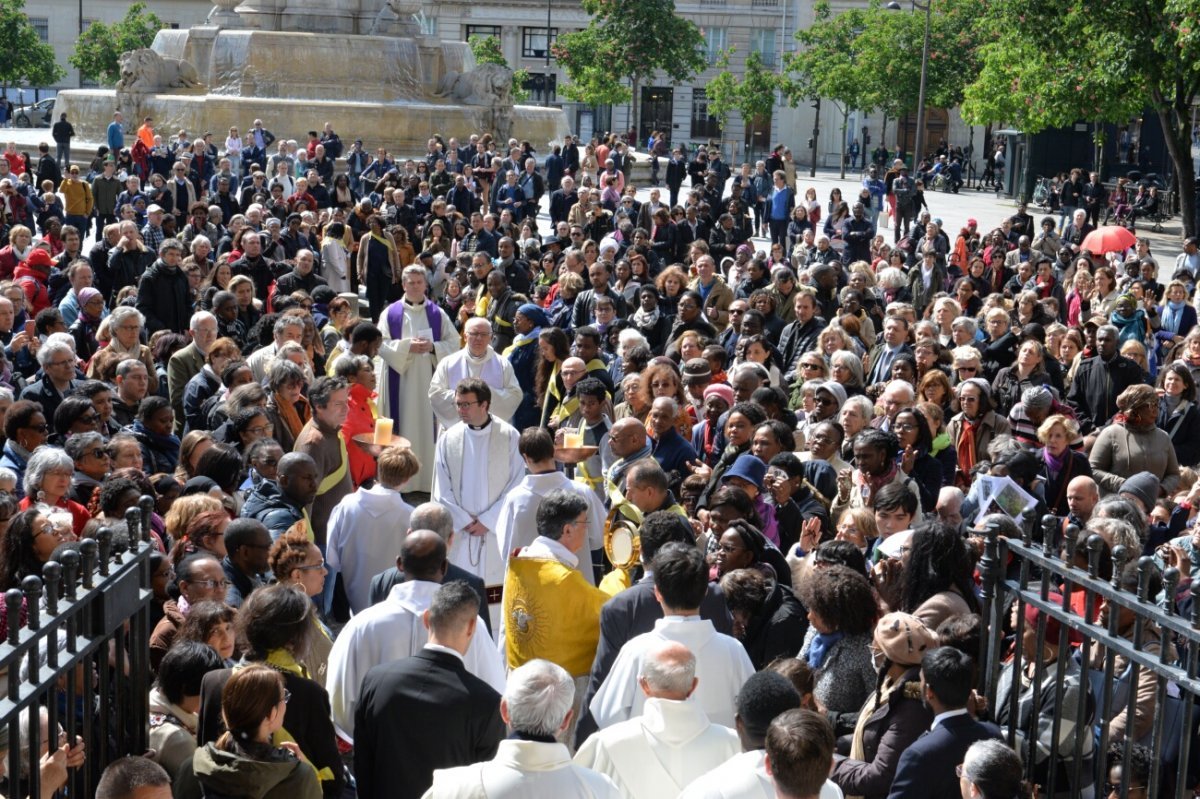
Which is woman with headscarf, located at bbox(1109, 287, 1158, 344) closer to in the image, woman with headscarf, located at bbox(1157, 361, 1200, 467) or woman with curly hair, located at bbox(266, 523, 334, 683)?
woman with headscarf, located at bbox(1157, 361, 1200, 467)

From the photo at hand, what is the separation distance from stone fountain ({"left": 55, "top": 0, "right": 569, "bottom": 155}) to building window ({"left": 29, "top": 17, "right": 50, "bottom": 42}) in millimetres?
51415

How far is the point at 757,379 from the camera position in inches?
432

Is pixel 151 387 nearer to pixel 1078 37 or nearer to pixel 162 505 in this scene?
pixel 162 505

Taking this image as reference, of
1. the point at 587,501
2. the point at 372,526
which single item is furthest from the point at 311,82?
the point at 587,501

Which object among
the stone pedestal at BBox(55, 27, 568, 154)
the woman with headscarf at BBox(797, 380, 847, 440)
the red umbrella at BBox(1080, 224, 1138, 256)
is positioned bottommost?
the woman with headscarf at BBox(797, 380, 847, 440)

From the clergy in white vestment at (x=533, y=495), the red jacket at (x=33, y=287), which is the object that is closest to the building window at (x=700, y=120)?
the red jacket at (x=33, y=287)

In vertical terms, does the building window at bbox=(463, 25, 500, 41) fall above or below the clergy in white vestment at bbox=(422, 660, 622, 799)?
above

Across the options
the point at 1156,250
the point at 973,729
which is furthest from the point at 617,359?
the point at 1156,250

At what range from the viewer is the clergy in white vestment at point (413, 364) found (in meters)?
13.0

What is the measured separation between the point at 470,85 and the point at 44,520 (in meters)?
34.8

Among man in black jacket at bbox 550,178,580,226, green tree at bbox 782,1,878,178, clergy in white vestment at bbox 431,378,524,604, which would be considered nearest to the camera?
clergy in white vestment at bbox 431,378,524,604

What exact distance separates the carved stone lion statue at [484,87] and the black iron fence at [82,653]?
3566 centimetres

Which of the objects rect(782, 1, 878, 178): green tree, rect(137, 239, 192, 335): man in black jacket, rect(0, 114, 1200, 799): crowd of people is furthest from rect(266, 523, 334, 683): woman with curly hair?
rect(782, 1, 878, 178): green tree

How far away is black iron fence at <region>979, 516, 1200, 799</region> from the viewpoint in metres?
4.45
